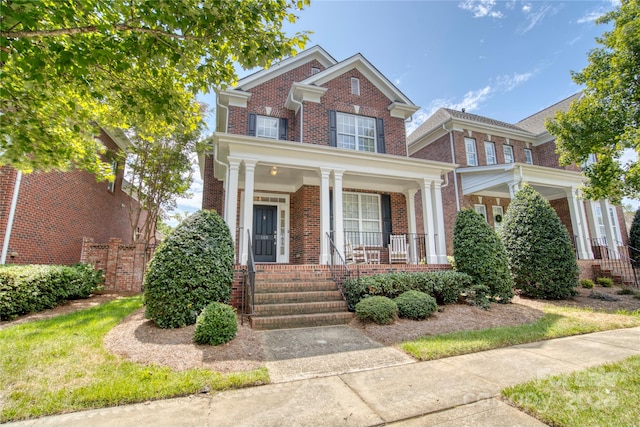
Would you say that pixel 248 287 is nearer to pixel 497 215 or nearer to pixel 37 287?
pixel 37 287

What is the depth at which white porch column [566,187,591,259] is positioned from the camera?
12516 millimetres

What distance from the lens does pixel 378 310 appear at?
18.8ft

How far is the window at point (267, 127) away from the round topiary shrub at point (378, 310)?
24.9ft

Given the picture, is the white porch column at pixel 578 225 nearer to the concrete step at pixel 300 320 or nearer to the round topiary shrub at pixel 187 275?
the concrete step at pixel 300 320

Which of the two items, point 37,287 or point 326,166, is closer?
point 37,287

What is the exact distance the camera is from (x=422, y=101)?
12883mm

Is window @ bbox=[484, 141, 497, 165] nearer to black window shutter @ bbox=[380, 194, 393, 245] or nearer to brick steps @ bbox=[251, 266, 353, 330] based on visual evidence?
black window shutter @ bbox=[380, 194, 393, 245]

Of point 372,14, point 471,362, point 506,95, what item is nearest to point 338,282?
point 471,362

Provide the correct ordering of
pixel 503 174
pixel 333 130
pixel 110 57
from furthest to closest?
pixel 503 174, pixel 333 130, pixel 110 57

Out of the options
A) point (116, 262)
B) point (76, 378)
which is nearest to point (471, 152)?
point (116, 262)

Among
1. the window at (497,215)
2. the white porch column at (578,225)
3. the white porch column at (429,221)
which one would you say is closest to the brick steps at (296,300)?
the white porch column at (429,221)

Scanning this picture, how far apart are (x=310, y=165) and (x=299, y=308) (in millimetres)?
4438

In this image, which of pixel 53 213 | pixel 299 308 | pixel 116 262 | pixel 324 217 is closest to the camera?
pixel 299 308

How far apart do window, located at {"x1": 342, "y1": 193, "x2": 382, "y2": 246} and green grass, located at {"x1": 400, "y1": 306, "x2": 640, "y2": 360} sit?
5.69 meters
